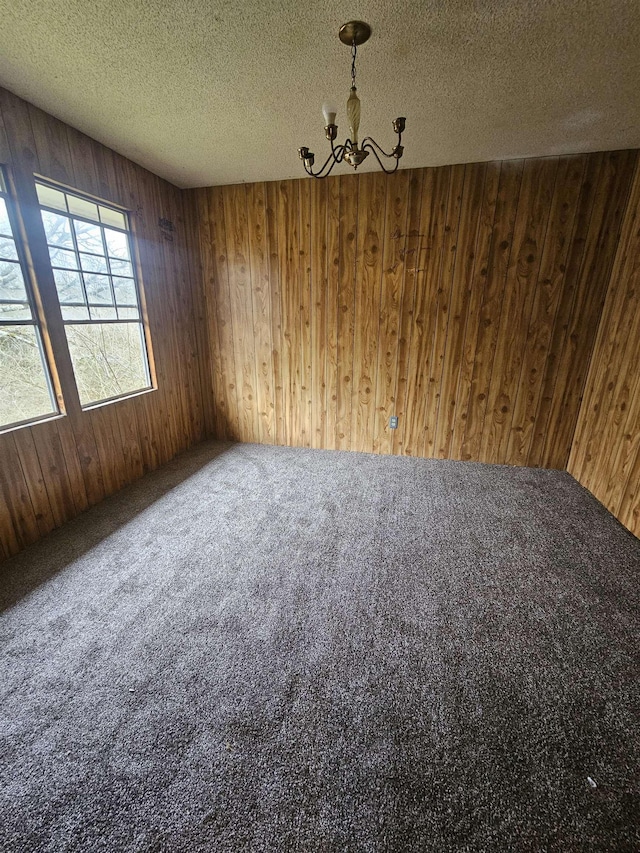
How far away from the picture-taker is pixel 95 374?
256 cm

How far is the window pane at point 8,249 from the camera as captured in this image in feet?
6.26

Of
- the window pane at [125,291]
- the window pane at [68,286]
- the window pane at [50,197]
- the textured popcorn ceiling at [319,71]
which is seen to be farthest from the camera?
the window pane at [125,291]

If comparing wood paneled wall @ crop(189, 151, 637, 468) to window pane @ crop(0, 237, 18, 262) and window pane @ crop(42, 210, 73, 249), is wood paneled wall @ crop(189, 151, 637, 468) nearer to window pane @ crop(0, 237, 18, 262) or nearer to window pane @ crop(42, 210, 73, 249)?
window pane @ crop(42, 210, 73, 249)

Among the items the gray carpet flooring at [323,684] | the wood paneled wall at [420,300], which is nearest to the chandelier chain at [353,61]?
the wood paneled wall at [420,300]

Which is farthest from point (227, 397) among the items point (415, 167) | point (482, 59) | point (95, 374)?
point (482, 59)

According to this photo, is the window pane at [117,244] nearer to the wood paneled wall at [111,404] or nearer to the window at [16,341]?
the wood paneled wall at [111,404]

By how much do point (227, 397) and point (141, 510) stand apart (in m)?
1.60

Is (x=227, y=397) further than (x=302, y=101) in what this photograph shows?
Yes

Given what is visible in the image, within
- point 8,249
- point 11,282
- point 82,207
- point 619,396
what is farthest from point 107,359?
point 619,396

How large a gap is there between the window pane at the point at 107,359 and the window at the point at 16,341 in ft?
0.78

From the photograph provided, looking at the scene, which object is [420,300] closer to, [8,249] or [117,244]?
[117,244]

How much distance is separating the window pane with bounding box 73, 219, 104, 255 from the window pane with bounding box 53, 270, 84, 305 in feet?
0.70

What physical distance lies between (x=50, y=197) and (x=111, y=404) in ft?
4.43

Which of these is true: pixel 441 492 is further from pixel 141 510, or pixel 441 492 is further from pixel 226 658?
pixel 141 510
